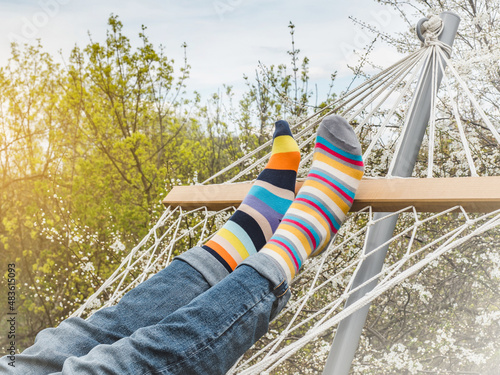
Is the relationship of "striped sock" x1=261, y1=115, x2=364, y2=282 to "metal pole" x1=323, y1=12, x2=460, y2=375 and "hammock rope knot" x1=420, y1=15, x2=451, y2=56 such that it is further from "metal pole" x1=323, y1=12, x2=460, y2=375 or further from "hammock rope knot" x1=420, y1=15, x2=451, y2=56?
"hammock rope knot" x1=420, y1=15, x2=451, y2=56

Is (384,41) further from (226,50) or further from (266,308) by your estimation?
(266,308)

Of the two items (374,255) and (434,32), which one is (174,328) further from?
(434,32)

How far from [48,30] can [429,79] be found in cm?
199

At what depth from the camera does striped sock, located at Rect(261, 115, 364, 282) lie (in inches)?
29.4

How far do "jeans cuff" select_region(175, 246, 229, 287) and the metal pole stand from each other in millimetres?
274

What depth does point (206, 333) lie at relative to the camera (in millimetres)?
583

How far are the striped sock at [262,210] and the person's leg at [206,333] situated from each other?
15 cm

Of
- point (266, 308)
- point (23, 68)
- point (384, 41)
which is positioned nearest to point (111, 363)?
point (266, 308)

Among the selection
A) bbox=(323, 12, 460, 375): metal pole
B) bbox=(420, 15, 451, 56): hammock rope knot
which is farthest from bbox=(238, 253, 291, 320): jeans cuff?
bbox=(420, 15, 451, 56): hammock rope knot

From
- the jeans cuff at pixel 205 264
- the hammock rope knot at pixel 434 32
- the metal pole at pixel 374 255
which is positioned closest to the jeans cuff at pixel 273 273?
the jeans cuff at pixel 205 264

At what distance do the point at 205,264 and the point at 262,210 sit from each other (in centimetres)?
18

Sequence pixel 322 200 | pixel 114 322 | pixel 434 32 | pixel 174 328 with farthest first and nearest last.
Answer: pixel 434 32 → pixel 322 200 → pixel 114 322 → pixel 174 328

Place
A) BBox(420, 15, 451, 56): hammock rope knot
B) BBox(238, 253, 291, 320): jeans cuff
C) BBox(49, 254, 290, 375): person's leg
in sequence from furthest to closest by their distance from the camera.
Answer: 1. BBox(420, 15, 451, 56): hammock rope knot
2. BBox(238, 253, 291, 320): jeans cuff
3. BBox(49, 254, 290, 375): person's leg

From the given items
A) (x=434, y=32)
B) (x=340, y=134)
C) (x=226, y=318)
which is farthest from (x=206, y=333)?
(x=434, y=32)
